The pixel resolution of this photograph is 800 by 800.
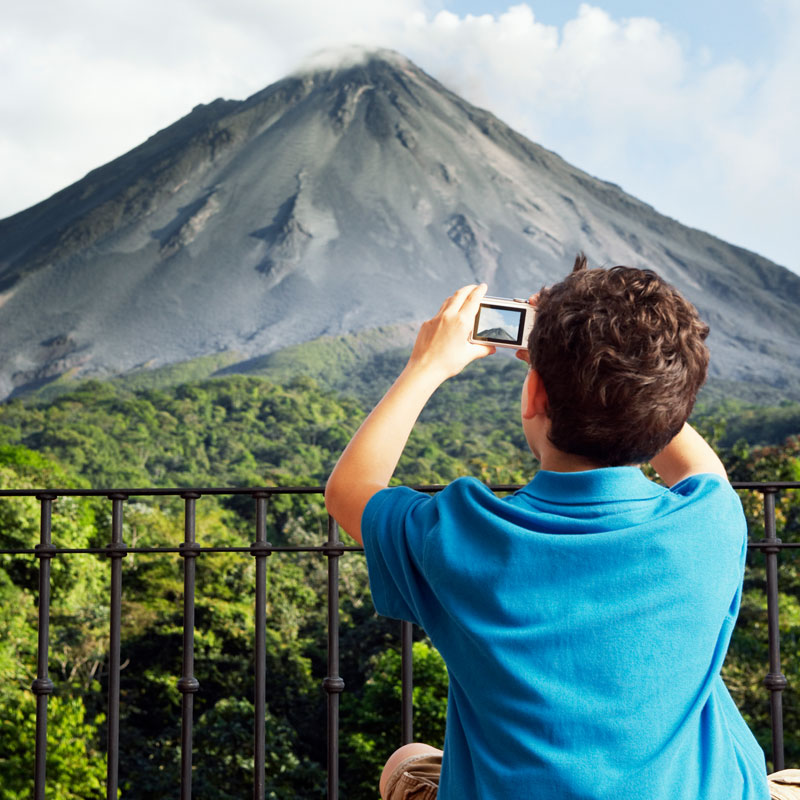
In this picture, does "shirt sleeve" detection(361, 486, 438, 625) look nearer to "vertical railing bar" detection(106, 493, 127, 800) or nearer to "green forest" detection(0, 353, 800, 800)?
"vertical railing bar" detection(106, 493, 127, 800)

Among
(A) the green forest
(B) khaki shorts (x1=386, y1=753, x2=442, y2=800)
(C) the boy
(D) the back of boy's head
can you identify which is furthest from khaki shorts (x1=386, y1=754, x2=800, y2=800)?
(A) the green forest

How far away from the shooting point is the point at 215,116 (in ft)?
239

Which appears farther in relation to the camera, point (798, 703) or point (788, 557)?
point (788, 557)

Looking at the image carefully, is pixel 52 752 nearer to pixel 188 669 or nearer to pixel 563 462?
pixel 188 669

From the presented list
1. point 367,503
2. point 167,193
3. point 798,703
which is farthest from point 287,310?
point 367,503

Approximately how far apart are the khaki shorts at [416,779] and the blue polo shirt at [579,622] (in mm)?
183

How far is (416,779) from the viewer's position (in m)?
0.98

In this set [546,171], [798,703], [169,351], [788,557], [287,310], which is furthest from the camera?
[546,171]

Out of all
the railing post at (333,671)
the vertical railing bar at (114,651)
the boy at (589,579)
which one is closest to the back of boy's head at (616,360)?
the boy at (589,579)

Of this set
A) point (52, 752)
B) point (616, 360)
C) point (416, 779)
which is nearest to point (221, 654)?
point (52, 752)

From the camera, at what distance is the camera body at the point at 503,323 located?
927 mm

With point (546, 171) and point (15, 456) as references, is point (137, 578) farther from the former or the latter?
point (546, 171)

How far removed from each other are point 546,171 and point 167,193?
28.5 m

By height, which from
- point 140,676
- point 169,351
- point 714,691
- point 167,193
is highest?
point 167,193
